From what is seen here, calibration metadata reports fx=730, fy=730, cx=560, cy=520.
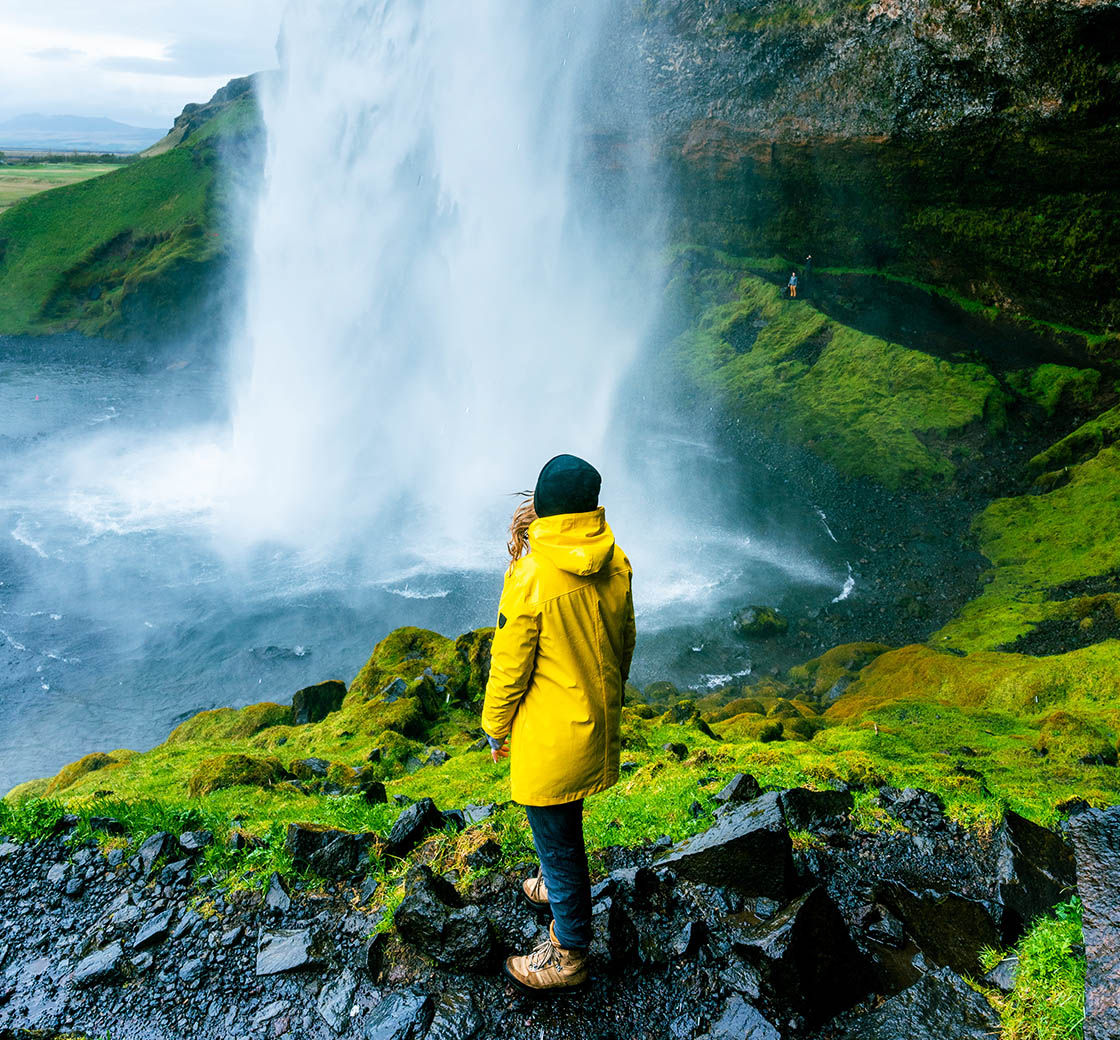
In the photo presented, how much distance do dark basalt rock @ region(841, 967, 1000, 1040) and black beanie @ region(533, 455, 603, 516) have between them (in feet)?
10.7

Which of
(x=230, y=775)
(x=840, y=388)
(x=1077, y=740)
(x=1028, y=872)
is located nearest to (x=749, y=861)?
(x=1028, y=872)

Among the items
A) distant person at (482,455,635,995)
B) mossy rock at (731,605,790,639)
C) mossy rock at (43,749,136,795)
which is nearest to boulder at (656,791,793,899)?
distant person at (482,455,635,995)

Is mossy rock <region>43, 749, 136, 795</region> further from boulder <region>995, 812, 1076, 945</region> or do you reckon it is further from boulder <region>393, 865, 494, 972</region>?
boulder <region>995, 812, 1076, 945</region>

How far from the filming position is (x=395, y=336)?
126 feet

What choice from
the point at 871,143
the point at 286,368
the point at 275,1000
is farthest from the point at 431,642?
the point at 871,143

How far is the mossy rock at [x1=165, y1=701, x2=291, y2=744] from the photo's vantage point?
1434 cm

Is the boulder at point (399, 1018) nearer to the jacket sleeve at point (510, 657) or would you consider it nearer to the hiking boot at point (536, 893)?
the hiking boot at point (536, 893)

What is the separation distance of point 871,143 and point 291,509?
30184 mm

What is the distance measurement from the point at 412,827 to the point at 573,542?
3497 mm

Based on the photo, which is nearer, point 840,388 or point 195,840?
point 195,840

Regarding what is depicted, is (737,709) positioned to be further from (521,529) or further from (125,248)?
(125,248)

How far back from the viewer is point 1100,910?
370cm

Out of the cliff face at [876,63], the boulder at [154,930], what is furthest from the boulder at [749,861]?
the cliff face at [876,63]

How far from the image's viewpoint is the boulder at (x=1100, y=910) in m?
3.30
